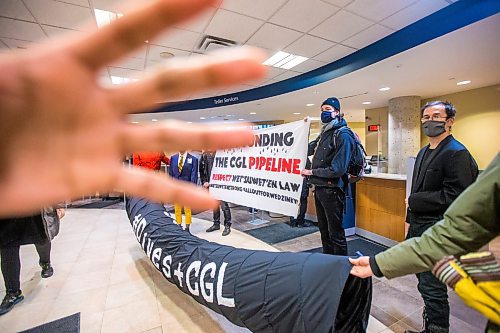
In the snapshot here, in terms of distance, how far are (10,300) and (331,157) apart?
2.85 m

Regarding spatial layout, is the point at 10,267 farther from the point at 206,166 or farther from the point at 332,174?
the point at 332,174

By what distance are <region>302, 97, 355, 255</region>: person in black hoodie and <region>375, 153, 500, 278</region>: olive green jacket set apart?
1110 millimetres

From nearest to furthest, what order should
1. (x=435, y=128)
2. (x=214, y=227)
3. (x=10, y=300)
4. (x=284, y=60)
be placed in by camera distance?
(x=435, y=128) → (x=10, y=300) → (x=214, y=227) → (x=284, y=60)

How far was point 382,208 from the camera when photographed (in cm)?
302

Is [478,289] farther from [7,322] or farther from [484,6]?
[484,6]

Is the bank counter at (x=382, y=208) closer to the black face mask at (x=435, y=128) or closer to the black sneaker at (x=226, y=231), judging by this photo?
the black face mask at (x=435, y=128)

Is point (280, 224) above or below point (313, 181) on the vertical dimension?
below

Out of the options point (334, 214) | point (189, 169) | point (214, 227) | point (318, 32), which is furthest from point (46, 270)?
point (318, 32)

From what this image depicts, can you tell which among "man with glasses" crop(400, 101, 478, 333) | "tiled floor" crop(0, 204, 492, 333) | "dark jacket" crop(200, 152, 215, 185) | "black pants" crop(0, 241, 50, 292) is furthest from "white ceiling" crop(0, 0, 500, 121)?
"tiled floor" crop(0, 204, 492, 333)

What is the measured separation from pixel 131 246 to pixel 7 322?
4.51 ft

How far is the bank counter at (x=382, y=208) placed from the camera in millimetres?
2818

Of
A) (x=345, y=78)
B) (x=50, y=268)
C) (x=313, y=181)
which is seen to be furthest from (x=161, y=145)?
(x=345, y=78)

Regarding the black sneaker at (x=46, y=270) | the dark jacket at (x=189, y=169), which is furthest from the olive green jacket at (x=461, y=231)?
the black sneaker at (x=46, y=270)

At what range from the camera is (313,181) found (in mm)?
2121
